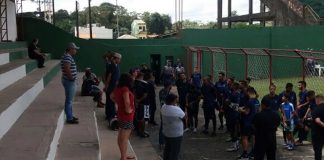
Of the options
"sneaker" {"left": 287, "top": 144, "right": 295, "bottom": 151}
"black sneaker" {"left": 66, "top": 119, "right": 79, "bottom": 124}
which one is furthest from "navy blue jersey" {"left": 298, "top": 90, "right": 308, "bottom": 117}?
"black sneaker" {"left": 66, "top": 119, "right": 79, "bottom": 124}

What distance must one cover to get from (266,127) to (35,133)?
3894 mm

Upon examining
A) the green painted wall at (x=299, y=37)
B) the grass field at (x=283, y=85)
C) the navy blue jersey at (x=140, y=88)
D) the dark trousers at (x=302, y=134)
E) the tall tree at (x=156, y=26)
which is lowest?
the dark trousers at (x=302, y=134)

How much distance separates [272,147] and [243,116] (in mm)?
1921

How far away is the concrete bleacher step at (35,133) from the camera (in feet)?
18.9

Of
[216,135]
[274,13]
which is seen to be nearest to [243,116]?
[216,135]

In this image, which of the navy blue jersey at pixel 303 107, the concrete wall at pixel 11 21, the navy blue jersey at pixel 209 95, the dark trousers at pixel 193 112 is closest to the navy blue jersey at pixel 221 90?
the navy blue jersey at pixel 209 95

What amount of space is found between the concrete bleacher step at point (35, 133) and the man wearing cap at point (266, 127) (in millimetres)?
3485

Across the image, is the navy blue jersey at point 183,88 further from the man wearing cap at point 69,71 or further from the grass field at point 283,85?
the grass field at point 283,85

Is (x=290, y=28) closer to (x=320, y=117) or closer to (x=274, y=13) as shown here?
(x=274, y=13)

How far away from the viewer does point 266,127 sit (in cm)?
819

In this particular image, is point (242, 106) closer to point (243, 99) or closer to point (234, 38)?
point (243, 99)

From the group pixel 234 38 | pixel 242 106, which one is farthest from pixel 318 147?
pixel 234 38

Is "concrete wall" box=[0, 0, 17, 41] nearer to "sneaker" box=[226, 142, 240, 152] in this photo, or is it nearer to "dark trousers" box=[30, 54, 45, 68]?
"dark trousers" box=[30, 54, 45, 68]

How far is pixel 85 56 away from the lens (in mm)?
26453
